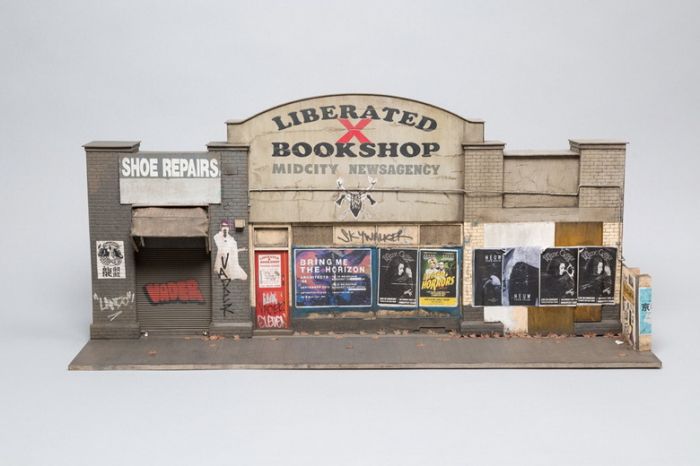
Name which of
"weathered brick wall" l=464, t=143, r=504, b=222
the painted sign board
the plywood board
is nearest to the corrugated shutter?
the painted sign board

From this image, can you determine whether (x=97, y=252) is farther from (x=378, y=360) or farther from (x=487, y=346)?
(x=487, y=346)

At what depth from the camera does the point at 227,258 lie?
28.5 metres

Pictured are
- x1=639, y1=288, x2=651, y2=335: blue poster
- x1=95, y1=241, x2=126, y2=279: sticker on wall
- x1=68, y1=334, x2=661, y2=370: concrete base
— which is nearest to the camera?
x1=68, y1=334, x2=661, y2=370: concrete base

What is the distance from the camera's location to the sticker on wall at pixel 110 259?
92.8 feet

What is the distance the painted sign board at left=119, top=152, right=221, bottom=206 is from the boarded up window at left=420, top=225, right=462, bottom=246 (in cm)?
532

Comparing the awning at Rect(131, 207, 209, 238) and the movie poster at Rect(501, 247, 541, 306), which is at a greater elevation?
the awning at Rect(131, 207, 209, 238)

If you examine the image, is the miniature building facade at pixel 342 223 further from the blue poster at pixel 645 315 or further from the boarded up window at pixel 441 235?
the blue poster at pixel 645 315

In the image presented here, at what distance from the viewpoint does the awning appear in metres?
28.0

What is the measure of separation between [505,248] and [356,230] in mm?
3843

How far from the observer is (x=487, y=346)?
27859 millimetres

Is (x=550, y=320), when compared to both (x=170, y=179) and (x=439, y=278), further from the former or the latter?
(x=170, y=179)

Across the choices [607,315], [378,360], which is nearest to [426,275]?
[378,360]

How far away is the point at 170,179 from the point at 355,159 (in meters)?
4.69

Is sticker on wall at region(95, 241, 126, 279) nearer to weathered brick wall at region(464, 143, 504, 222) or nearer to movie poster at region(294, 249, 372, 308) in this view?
movie poster at region(294, 249, 372, 308)
